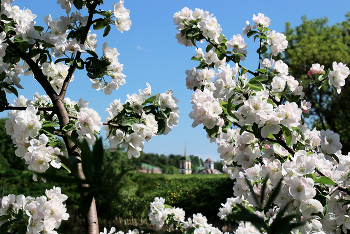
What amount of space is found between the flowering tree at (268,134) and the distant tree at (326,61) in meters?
11.0

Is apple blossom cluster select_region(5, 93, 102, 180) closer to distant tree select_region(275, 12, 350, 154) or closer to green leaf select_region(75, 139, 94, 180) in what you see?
green leaf select_region(75, 139, 94, 180)

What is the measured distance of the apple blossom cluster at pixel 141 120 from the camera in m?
1.73

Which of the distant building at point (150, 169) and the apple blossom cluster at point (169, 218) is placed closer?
the distant building at point (150, 169)

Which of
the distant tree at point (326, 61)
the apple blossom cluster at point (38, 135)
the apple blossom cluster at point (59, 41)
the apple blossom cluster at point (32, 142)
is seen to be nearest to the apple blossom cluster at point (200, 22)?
the apple blossom cluster at point (59, 41)

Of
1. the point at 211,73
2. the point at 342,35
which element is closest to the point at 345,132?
the point at 342,35

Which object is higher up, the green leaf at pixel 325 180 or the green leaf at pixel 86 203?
the green leaf at pixel 325 180

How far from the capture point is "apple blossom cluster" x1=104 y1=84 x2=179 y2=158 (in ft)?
5.68

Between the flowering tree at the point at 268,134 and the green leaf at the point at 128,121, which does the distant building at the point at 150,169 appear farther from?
the green leaf at the point at 128,121

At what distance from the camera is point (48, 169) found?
1.51 metres

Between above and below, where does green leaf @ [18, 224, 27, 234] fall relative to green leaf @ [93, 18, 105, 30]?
below

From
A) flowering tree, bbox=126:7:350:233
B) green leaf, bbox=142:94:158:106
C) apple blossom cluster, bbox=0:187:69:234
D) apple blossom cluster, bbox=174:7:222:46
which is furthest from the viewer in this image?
apple blossom cluster, bbox=174:7:222:46

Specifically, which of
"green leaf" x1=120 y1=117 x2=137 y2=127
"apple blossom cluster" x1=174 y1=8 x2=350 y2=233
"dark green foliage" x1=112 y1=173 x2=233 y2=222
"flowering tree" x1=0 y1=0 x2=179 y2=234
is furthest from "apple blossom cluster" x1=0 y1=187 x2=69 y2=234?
"dark green foliage" x1=112 y1=173 x2=233 y2=222

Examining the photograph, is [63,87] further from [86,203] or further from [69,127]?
[86,203]

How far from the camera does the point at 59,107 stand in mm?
1852
